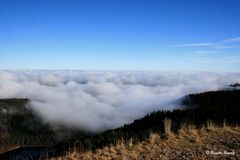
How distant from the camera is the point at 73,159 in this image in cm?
1241

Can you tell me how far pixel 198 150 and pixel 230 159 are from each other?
1.72 metres

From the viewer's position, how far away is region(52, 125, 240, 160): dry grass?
1199 centimetres

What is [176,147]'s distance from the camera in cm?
1302

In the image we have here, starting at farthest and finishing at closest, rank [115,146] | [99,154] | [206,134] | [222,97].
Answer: [222,97], [206,134], [115,146], [99,154]

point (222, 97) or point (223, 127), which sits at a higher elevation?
point (223, 127)

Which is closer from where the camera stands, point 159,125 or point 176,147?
point 176,147

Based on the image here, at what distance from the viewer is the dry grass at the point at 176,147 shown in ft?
39.3

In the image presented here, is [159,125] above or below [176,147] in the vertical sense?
below

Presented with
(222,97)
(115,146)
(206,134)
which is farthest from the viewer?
(222,97)

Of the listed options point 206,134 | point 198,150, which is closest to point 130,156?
point 198,150

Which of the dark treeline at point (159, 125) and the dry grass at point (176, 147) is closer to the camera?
the dry grass at point (176, 147)

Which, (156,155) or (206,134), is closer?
(156,155)

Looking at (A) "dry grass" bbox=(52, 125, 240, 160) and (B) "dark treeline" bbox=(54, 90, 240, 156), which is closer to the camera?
(A) "dry grass" bbox=(52, 125, 240, 160)

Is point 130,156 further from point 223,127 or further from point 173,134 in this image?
point 223,127
